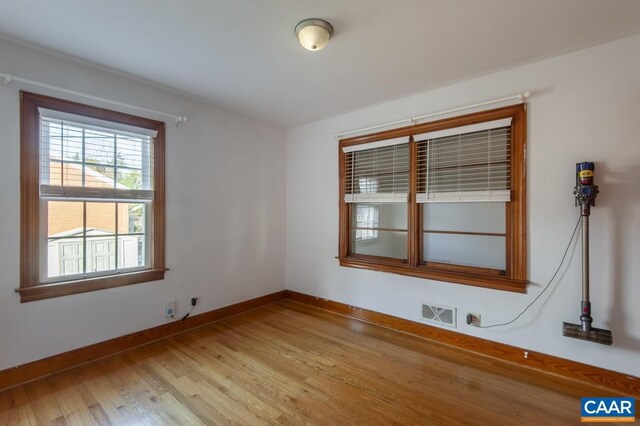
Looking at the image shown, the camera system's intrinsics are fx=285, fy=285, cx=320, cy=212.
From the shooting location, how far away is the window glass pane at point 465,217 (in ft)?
8.67

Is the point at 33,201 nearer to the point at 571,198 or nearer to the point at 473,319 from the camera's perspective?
the point at 473,319

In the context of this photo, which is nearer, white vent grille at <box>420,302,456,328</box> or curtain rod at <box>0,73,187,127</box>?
curtain rod at <box>0,73,187,127</box>

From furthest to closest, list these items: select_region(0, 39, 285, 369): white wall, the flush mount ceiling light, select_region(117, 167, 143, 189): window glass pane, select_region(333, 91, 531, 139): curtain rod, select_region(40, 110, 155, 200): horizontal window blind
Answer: select_region(117, 167, 143, 189): window glass pane < select_region(333, 91, 531, 139): curtain rod < select_region(40, 110, 155, 200): horizontal window blind < select_region(0, 39, 285, 369): white wall < the flush mount ceiling light

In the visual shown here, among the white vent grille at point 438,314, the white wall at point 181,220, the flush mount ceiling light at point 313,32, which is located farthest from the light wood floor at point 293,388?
the flush mount ceiling light at point 313,32

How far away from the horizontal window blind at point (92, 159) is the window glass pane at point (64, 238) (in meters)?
0.11

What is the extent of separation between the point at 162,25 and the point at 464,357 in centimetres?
355

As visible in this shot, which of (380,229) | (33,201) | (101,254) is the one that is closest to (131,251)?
(101,254)

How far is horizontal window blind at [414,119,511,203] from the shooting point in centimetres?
257

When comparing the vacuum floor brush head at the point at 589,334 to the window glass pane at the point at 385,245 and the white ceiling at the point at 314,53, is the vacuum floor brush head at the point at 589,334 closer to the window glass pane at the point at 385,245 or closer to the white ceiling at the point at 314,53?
the window glass pane at the point at 385,245

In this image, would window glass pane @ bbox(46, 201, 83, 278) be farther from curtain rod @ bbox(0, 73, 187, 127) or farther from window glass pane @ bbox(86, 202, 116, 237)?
curtain rod @ bbox(0, 73, 187, 127)

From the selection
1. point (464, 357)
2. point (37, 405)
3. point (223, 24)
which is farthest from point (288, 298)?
point (223, 24)

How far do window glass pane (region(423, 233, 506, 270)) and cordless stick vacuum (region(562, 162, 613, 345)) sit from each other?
0.58 m

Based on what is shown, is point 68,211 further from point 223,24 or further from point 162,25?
point 223,24

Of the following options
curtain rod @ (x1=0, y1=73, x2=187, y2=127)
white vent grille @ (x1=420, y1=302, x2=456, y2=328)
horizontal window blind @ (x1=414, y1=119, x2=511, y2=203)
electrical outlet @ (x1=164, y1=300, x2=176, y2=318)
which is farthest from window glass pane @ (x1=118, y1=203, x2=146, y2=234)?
white vent grille @ (x1=420, y1=302, x2=456, y2=328)
